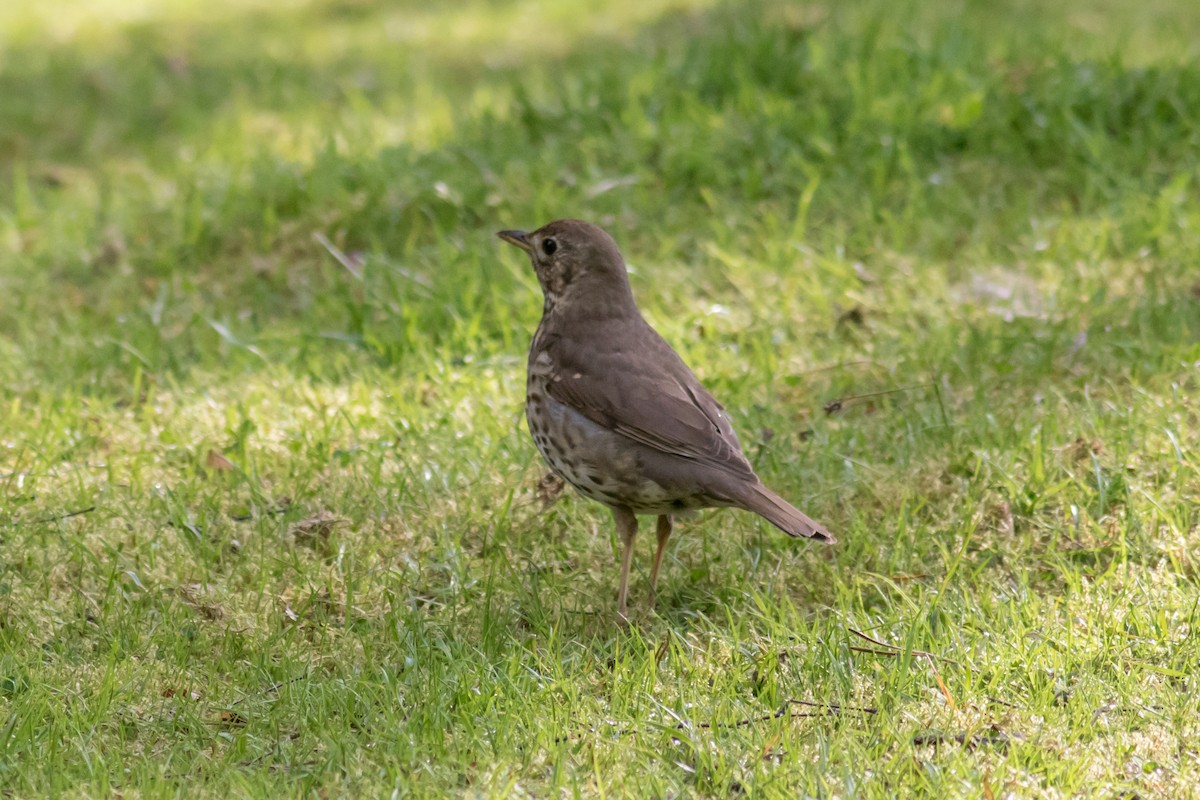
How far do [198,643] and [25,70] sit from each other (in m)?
7.20

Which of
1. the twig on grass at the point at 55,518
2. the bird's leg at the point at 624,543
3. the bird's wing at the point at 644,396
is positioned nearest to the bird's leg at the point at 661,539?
the bird's leg at the point at 624,543

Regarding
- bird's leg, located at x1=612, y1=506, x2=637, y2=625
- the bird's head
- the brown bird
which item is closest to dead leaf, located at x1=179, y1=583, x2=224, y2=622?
the brown bird

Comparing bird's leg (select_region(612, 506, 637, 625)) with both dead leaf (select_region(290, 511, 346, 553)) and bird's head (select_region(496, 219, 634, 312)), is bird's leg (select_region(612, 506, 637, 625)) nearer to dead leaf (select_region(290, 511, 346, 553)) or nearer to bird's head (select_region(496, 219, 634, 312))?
bird's head (select_region(496, 219, 634, 312))

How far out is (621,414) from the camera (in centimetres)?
430

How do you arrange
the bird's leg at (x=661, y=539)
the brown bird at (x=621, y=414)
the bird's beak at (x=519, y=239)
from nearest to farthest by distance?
1. the brown bird at (x=621, y=414)
2. the bird's leg at (x=661, y=539)
3. the bird's beak at (x=519, y=239)

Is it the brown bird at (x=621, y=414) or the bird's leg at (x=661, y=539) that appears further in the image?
the bird's leg at (x=661, y=539)

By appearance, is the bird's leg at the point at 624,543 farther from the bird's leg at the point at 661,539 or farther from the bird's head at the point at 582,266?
the bird's head at the point at 582,266

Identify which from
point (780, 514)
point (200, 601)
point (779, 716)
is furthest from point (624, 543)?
point (200, 601)

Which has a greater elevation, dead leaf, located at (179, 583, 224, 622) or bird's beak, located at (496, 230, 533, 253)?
bird's beak, located at (496, 230, 533, 253)

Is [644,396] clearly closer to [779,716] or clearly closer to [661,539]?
[661,539]

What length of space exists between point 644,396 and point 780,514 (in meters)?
0.64

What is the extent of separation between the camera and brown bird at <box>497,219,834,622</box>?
4.18 meters

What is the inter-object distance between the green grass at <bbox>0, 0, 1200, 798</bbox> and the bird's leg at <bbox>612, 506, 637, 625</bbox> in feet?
0.34

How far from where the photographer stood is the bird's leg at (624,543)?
4375 millimetres
